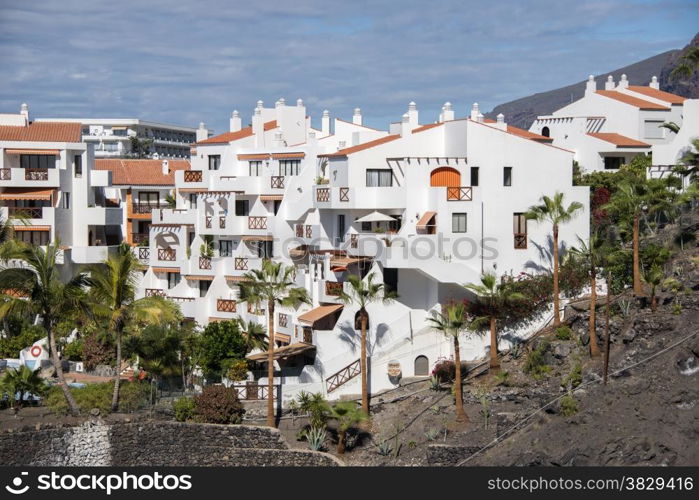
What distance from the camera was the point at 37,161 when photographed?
7606 centimetres

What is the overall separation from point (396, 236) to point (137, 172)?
30.4 metres

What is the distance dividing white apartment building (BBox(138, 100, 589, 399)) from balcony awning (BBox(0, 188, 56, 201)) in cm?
1144

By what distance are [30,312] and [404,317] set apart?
15.6 meters

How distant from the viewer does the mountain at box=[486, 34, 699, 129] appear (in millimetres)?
116125

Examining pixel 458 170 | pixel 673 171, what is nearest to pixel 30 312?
pixel 458 170

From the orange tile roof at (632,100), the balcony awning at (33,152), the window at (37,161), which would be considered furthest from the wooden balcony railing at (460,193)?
the window at (37,161)

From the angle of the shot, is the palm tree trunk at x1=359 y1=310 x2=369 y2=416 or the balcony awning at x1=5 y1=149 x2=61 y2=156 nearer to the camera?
the palm tree trunk at x1=359 y1=310 x2=369 y2=416

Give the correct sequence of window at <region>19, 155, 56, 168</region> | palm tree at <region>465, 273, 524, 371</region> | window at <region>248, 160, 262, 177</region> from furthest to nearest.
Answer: window at <region>19, 155, 56, 168</region> < window at <region>248, 160, 262, 177</region> < palm tree at <region>465, 273, 524, 371</region>

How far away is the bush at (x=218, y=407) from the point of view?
53.1 m

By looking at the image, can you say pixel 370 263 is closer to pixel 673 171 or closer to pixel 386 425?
pixel 386 425

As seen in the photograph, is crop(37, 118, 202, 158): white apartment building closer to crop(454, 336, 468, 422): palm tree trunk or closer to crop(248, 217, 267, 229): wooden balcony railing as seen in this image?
crop(248, 217, 267, 229): wooden balcony railing

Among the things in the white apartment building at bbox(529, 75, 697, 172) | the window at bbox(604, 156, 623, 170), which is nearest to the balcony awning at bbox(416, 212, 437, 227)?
the white apartment building at bbox(529, 75, 697, 172)

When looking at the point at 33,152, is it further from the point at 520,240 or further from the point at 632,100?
the point at 632,100

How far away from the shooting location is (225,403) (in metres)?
53.2
